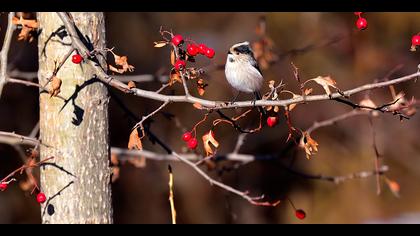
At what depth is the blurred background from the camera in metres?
6.63

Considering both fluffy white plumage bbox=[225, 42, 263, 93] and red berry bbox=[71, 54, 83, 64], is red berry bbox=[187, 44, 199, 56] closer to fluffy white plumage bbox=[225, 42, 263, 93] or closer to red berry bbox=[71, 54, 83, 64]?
red berry bbox=[71, 54, 83, 64]

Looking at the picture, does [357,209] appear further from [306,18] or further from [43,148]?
[43,148]

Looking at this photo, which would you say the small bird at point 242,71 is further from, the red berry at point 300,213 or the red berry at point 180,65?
the red berry at point 180,65

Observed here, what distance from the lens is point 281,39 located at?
279 inches

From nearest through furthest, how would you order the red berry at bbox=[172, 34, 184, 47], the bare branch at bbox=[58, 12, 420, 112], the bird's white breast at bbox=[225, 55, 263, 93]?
the bare branch at bbox=[58, 12, 420, 112]
the red berry at bbox=[172, 34, 184, 47]
the bird's white breast at bbox=[225, 55, 263, 93]

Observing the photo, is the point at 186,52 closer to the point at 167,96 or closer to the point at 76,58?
the point at 167,96

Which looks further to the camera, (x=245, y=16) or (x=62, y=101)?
(x=245, y=16)

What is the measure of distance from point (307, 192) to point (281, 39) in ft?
5.98

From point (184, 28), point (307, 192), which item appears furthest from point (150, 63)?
point (307, 192)

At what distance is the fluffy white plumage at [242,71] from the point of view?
126 inches

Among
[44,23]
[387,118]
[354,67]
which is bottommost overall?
[44,23]

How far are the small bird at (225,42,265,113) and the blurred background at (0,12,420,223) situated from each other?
3141 millimetres

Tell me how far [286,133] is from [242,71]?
3675 millimetres

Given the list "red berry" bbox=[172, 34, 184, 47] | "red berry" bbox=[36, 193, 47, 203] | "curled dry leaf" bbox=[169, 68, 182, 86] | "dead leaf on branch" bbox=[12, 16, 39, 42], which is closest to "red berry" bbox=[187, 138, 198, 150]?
"curled dry leaf" bbox=[169, 68, 182, 86]
